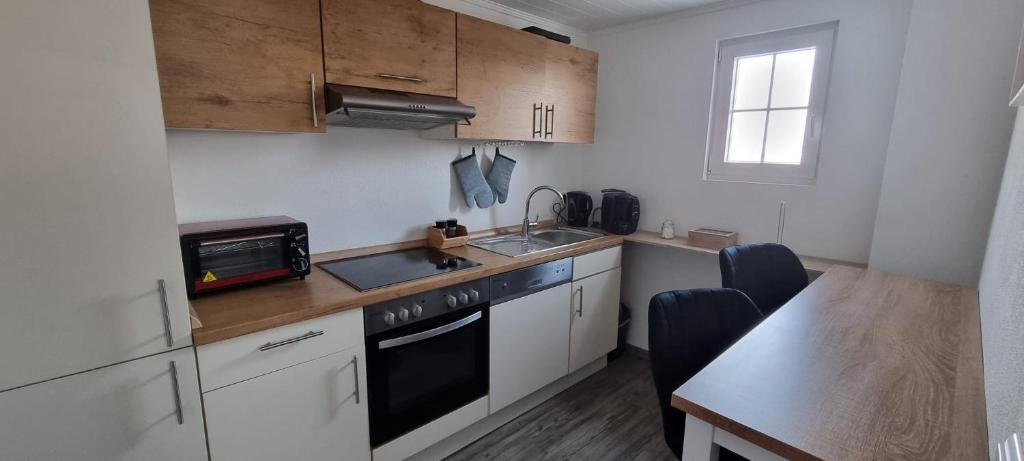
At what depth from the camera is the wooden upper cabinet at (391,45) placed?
1688 millimetres

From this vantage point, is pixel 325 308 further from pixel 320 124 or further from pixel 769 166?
pixel 769 166

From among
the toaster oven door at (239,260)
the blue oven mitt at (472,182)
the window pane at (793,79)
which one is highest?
the window pane at (793,79)

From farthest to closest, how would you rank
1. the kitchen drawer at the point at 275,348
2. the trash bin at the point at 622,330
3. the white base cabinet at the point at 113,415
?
1. the trash bin at the point at 622,330
2. the kitchen drawer at the point at 275,348
3. the white base cabinet at the point at 113,415

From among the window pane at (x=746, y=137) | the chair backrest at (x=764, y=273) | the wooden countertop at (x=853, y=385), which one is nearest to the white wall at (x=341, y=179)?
the window pane at (x=746, y=137)

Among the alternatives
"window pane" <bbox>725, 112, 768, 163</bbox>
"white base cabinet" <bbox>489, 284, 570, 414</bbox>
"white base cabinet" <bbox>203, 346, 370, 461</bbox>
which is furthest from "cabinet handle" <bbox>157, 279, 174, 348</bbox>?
"window pane" <bbox>725, 112, 768, 163</bbox>

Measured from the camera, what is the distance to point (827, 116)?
7.45 ft

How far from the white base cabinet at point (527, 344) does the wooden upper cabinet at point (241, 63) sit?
1156 millimetres

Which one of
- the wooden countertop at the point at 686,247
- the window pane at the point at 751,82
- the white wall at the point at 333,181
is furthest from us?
the window pane at the point at 751,82

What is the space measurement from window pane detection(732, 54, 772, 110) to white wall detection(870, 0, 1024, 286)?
0.64 metres

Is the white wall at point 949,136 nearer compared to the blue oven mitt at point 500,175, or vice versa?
the white wall at point 949,136

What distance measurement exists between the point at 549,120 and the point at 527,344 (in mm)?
1245

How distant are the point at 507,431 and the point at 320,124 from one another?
1662 mm

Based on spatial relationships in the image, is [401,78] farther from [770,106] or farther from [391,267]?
[770,106]

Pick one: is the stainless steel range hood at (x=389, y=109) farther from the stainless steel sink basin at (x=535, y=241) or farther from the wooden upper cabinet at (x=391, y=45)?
the stainless steel sink basin at (x=535, y=241)
